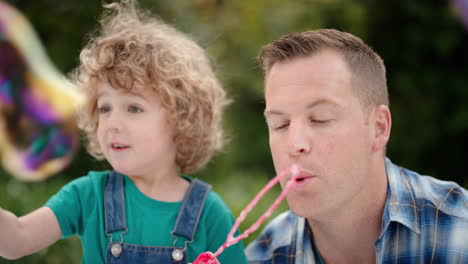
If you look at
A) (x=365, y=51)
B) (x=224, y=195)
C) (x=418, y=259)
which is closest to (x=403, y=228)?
(x=418, y=259)

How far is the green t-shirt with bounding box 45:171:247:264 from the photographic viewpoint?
203cm

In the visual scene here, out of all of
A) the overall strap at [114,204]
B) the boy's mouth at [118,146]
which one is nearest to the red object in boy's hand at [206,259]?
the overall strap at [114,204]

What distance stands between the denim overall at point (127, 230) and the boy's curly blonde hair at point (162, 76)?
28cm

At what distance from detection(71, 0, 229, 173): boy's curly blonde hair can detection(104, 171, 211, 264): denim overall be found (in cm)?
28

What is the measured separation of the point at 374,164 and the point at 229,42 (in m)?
3.56

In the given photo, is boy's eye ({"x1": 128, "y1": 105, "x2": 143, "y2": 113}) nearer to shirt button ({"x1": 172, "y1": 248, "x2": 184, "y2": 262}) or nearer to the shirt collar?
shirt button ({"x1": 172, "y1": 248, "x2": 184, "y2": 262})

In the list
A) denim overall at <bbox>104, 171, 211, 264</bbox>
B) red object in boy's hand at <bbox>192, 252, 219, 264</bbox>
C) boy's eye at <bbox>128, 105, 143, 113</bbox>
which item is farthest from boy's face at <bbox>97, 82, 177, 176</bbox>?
red object in boy's hand at <bbox>192, 252, 219, 264</bbox>

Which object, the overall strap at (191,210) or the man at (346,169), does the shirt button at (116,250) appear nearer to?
the overall strap at (191,210)

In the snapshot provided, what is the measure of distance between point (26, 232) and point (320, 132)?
1041mm

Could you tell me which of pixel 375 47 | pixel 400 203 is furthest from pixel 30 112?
pixel 375 47

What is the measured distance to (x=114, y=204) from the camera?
209 centimetres

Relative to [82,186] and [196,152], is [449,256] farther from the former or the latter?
[82,186]

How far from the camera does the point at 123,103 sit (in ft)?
6.84

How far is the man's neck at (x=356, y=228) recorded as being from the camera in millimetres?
1983
